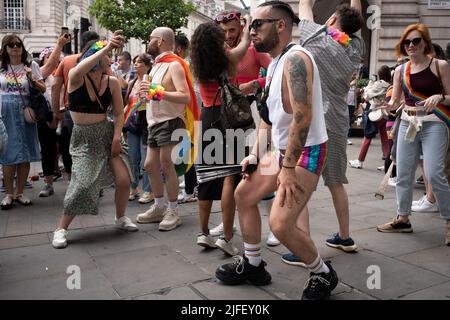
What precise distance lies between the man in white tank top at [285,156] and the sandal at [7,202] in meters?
3.58

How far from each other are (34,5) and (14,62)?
113ft

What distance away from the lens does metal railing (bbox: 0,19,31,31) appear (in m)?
35.6

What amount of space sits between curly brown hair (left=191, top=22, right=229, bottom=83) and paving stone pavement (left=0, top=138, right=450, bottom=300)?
1.57 meters

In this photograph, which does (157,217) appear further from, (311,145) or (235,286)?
(311,145)

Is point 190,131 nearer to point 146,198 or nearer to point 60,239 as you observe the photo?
point 146,198

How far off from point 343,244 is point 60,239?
2.56 metres

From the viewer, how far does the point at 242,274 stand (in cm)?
326

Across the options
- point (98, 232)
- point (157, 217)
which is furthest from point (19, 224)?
point (157, 217)

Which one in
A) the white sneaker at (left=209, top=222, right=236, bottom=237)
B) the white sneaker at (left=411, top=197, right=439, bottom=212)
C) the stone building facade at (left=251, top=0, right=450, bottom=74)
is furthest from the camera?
the stone building facade at (left=251, top=0, right=450, bottom=74)

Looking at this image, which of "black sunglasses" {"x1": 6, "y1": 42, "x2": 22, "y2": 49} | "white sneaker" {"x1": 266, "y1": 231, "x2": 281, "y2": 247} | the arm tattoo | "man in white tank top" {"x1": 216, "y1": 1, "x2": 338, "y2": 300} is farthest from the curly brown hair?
"black sunglasses" {"x1": 6, "y1": 42, "x2": 22, "y2": 49}

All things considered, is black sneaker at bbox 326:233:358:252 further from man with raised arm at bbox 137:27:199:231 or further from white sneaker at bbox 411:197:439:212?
white sneaker at bbox 411:197:439:212

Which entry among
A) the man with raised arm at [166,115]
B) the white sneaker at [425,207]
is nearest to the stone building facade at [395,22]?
the white sneaker at [425,207]

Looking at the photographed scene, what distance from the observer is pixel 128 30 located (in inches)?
1437

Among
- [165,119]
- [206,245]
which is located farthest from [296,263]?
[165,119]
